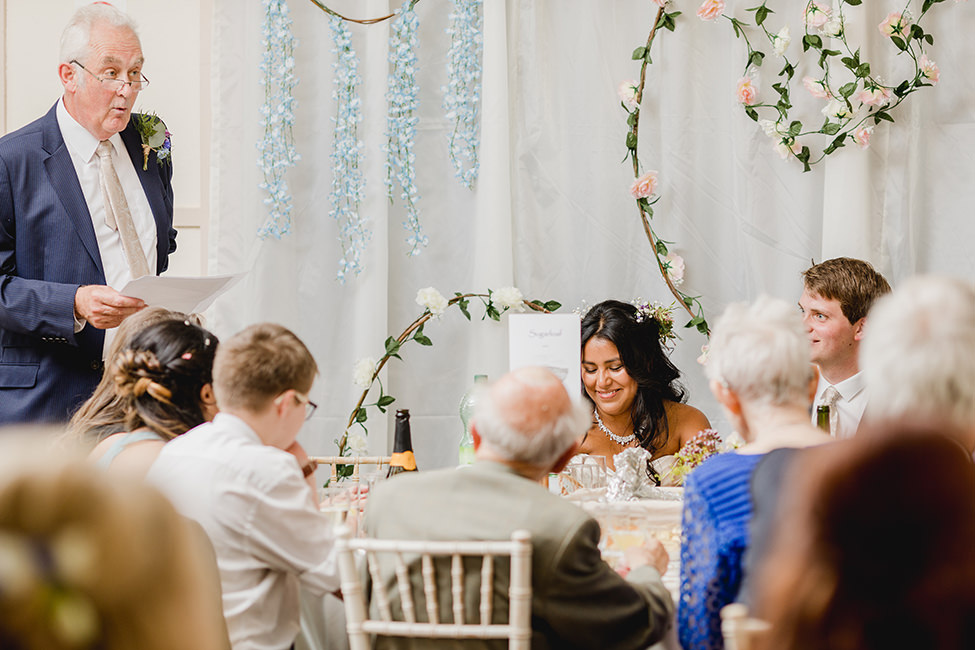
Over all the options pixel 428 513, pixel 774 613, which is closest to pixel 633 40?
pixel 428 513

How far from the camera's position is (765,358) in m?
1.78

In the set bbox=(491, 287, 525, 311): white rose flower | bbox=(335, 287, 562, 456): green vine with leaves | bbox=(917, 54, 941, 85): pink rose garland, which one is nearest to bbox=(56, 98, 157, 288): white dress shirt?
bbox=(335, 287, 562, 456): green vine with leaves

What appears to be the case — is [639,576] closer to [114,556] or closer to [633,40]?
[114,556]

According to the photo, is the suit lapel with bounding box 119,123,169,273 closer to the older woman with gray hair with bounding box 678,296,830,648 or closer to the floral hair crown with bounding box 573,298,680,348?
the floral hair crown with bounding box 573,298,680,348

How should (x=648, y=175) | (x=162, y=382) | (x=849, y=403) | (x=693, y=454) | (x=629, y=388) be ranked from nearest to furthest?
(x=162, y=382)
(x=693, y=454)
(x=849, y=403)
(x=629, y=388)
(x=648, y=175)

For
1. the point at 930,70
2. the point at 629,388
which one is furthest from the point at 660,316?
the point at 930,70

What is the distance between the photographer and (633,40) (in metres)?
3.84

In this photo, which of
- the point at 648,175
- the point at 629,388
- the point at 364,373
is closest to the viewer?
the point at 364,373

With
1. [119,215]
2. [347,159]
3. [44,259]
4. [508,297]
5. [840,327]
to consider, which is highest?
[347,159]

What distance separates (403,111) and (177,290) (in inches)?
52.3

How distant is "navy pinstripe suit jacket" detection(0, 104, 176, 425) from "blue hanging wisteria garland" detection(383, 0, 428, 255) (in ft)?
3.83

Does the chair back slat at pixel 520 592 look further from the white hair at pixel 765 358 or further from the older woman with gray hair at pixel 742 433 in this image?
the white hair at pixel 765 358

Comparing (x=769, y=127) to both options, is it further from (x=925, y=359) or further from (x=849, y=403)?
(x=925, y=359)

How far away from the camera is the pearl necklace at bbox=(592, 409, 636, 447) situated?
340cm
